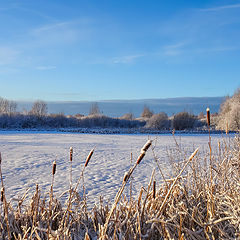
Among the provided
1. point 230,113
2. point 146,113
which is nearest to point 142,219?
point 230,113

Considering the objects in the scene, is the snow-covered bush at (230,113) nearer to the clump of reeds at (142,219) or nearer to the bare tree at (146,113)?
the bare tree at (146,113)

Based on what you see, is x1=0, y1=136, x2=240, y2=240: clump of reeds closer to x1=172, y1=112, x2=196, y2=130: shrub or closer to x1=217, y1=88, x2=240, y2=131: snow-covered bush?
x1=217, y1=88, x2=240, y2=131: snow-covered bush

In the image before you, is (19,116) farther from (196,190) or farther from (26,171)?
(196,190)

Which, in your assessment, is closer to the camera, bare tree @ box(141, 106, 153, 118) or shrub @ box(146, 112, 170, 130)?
shrub @ box(146, 112, 170, 130)

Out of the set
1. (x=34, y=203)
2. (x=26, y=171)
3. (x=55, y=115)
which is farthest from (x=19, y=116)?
(x=34, y=203)

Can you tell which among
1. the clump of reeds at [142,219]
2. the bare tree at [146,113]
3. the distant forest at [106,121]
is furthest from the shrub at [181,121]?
the clump of reeds at [142,219]

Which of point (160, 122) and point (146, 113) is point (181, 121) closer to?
point (160, 122)

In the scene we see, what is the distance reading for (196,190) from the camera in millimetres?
2418

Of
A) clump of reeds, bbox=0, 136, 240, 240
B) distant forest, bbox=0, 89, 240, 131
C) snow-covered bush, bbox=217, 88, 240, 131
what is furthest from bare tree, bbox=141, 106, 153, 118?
clump of reeds, bbox=0, 136, 240, 240

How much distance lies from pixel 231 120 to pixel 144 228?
18.1 metres

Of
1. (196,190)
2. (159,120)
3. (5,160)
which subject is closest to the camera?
(196,190)

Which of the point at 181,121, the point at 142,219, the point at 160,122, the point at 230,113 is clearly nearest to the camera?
the point at 142,219

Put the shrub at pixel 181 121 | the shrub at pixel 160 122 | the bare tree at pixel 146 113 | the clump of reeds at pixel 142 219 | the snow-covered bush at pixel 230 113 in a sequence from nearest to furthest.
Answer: the clump of reeds at pixel 142 219
the snow-covered bush at pixel 230 113
the shrub at pixel 160 122
the shrub at pixel 181 121
the bare tree at pixel 146 113

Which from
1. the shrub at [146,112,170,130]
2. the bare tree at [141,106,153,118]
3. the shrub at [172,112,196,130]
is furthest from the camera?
the bare tree at [141,106,153,118]
